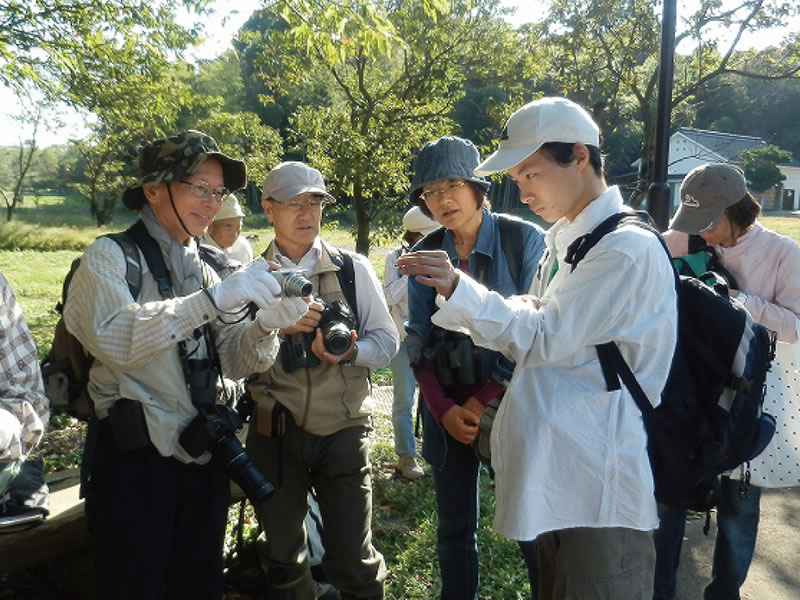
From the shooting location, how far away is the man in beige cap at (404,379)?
4.93 m

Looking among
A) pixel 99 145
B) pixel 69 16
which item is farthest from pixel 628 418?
pixel 99 145

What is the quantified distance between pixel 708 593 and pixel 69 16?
29.1 ft

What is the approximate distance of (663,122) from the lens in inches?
169

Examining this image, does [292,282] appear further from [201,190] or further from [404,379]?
[404,379]

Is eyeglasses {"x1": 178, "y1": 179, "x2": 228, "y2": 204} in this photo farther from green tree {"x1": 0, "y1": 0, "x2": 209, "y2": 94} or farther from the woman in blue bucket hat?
green tree {"x1": 0, "y1": 0, "x2": 209, "y2": 94}

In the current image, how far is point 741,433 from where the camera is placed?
1907 millimetres

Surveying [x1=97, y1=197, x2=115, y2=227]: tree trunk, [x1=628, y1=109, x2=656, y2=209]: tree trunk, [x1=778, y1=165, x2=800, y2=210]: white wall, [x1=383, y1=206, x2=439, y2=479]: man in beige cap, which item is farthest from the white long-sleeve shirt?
[x1=778, y1=165, x2=800, y2=210]: white wall

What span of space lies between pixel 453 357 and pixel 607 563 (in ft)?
3.43

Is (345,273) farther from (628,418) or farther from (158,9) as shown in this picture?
(158,9)

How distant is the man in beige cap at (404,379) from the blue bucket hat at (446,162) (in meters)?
2.10

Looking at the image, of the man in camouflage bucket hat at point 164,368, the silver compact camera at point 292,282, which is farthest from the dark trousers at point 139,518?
the silver compact camera at point 292,282

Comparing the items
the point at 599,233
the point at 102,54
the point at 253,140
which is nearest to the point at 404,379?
the point at 599,233

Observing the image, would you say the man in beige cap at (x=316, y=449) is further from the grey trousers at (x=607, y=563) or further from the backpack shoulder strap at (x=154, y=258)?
the grey trousers at (x=607, y=563)

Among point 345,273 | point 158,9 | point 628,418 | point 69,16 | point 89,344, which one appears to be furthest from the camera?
point 158,9
